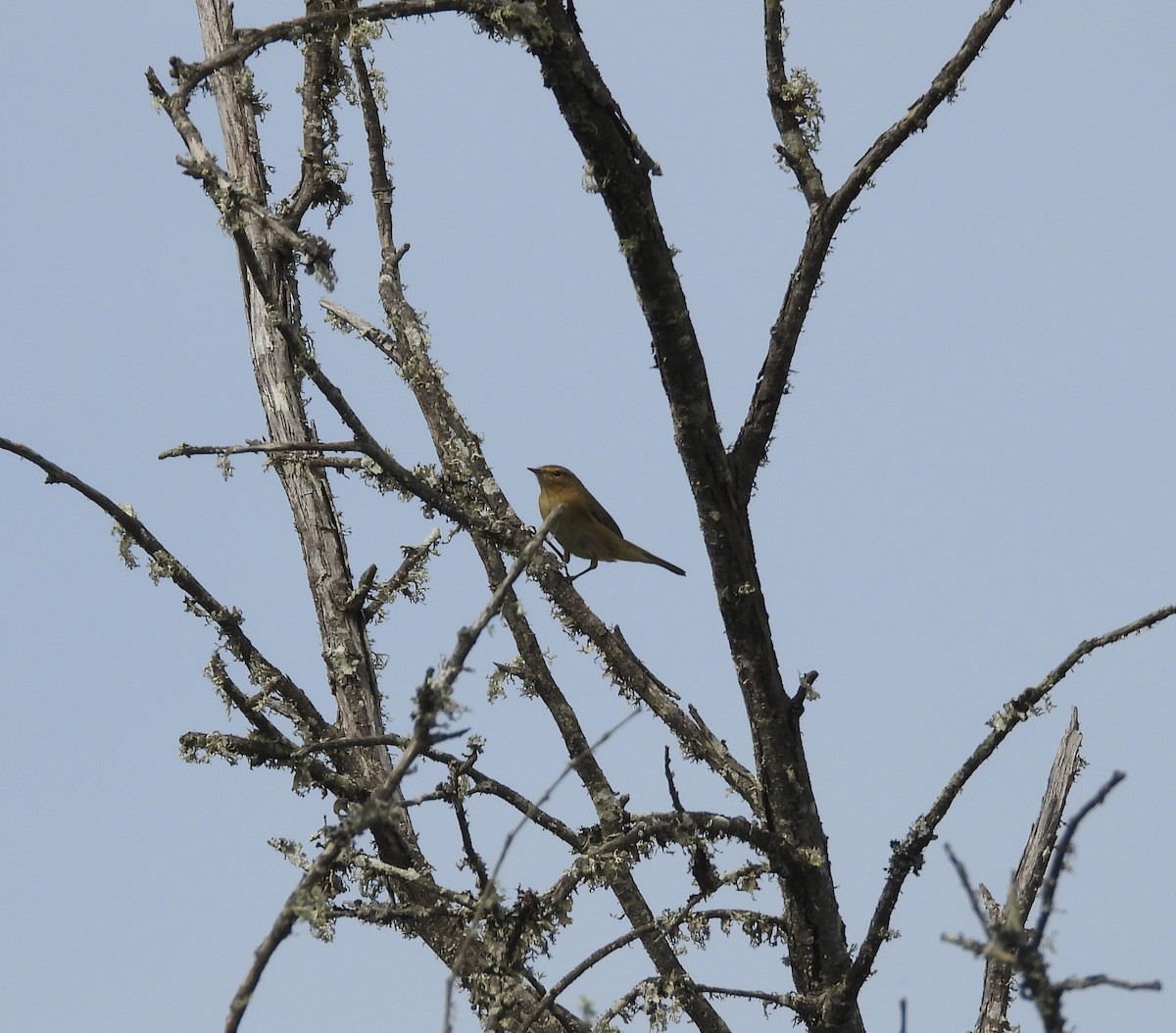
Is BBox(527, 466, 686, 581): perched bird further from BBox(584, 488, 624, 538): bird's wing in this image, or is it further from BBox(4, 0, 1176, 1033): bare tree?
BBox(4, 0, 1176, 1033): bare tree

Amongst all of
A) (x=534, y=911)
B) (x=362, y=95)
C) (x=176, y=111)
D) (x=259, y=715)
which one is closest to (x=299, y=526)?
(x=259, y=715)

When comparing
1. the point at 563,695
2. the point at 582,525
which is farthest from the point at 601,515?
the point at 563,695

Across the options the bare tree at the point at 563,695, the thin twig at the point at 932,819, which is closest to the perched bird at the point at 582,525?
the bare tree at the point at 563,695

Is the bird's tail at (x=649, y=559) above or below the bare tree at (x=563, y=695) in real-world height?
above

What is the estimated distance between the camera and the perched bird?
764 centimetres

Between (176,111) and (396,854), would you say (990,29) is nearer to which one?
(176,111)

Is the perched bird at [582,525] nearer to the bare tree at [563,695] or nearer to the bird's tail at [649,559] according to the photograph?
the bird's tail at [649,559]

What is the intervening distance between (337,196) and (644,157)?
3359mm

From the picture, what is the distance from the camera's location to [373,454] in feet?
12.3

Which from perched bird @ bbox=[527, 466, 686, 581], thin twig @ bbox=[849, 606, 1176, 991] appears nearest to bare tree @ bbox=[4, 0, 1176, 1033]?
thin twig @ bbox=[849, 606, 1176, 991]

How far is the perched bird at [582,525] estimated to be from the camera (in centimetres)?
764

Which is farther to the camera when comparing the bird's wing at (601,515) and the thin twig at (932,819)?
the bird's wing at (601,515)

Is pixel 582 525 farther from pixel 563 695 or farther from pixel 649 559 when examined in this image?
pixel 563 695

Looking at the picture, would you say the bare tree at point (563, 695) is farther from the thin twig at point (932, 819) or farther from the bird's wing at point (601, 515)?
the bird's wing at point (601, 515)
